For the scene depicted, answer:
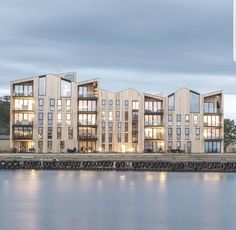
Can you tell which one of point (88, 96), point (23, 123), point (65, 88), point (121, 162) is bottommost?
point (121, 162)

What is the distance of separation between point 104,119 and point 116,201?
172ft

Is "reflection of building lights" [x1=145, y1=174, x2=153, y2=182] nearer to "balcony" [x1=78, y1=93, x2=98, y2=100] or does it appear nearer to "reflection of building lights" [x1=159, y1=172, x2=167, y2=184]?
"reflection of building lights" [x1=159, y1=172, x2=167, y2=184]

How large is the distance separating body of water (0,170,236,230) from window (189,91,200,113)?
2264cm

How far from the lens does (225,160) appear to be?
111 m

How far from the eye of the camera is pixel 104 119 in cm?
11969

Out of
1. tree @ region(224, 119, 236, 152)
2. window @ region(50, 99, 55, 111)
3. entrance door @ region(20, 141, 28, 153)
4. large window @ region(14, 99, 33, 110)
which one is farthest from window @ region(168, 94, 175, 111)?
tree @ region(224, 119, 236, 152)

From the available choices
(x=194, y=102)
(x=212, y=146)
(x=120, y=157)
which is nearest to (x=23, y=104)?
(x=120, y=157)

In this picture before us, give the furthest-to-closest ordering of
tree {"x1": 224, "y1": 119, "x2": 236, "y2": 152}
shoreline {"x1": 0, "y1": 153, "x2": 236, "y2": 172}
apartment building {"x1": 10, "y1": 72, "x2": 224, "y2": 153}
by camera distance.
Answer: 1. tree {"x1": 224, "y1": 119, "x2": 236, "y2": 152}
2. apartment building {"x1": 10, "y1": 72, "x2": 224, "y2": 153}
3. shoreline {"x1": 0, "y1": 153, "x2": 236, "y2": 172}

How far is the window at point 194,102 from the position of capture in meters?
121

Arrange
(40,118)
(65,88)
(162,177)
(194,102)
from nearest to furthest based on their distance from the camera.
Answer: (162,177), (40,118), (65,88), (194,102)

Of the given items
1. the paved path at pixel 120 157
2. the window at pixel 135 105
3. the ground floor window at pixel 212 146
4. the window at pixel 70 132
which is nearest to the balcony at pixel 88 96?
the window at pixel 70 132

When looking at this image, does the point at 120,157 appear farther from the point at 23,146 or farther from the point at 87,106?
the point at 23,146

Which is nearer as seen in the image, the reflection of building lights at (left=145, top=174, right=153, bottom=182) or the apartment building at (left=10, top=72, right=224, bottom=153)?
the reflection of building lights at (left=145, top=174, right=153, bottom=182)

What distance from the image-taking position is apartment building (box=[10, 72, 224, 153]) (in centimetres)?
11850
